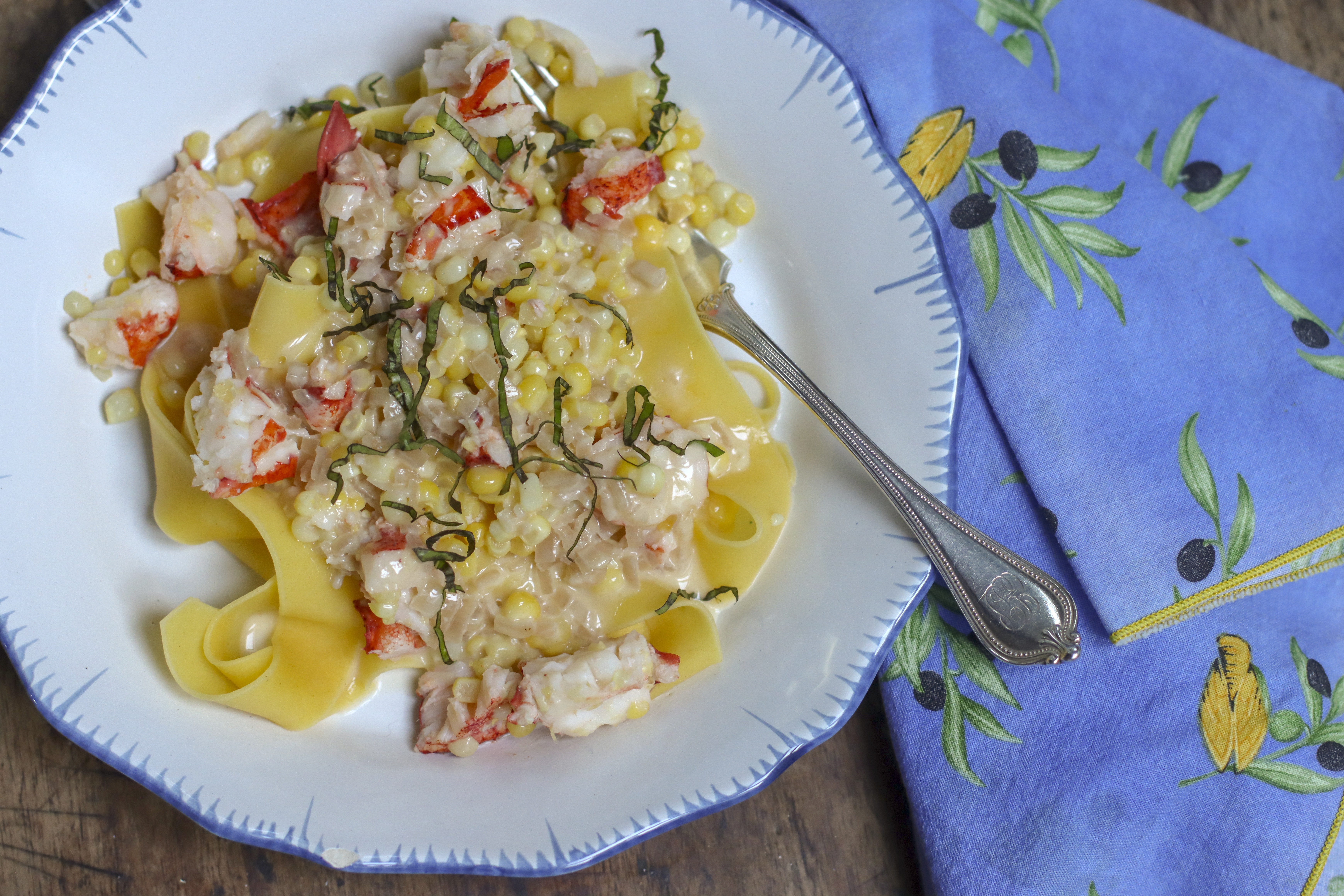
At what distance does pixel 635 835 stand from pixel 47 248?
121 inches

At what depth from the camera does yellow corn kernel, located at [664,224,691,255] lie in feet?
11.6

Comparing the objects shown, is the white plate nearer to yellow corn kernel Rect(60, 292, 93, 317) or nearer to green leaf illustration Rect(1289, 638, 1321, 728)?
yellow corn kernel Rect(60, 292, 93, 317)

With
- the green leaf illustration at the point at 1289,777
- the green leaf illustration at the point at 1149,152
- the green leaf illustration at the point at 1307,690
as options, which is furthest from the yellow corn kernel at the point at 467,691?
the green leaf illustration at the point at 1149,152

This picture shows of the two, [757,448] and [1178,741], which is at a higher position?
[757,448]

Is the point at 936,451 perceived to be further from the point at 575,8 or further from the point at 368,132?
the point at 368,132

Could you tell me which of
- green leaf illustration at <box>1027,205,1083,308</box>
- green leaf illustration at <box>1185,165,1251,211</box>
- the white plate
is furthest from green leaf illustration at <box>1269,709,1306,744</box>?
green leaf illustration at <box>1185,165,1251,211</box>

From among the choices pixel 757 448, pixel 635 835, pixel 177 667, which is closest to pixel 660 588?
pixel 757 448

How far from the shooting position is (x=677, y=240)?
11.6 ft

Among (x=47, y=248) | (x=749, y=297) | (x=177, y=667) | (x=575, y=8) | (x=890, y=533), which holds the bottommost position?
(x=177, y=667)

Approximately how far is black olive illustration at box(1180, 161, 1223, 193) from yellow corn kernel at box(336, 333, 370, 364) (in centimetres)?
367

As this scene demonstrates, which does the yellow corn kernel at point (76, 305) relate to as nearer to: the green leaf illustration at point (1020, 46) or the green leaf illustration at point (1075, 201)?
the green leaf illustration at point (1075, 201)

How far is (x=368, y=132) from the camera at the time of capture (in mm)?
3400

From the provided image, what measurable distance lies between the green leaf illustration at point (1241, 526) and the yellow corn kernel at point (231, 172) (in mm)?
4179

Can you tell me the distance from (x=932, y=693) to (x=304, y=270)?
2918mm
